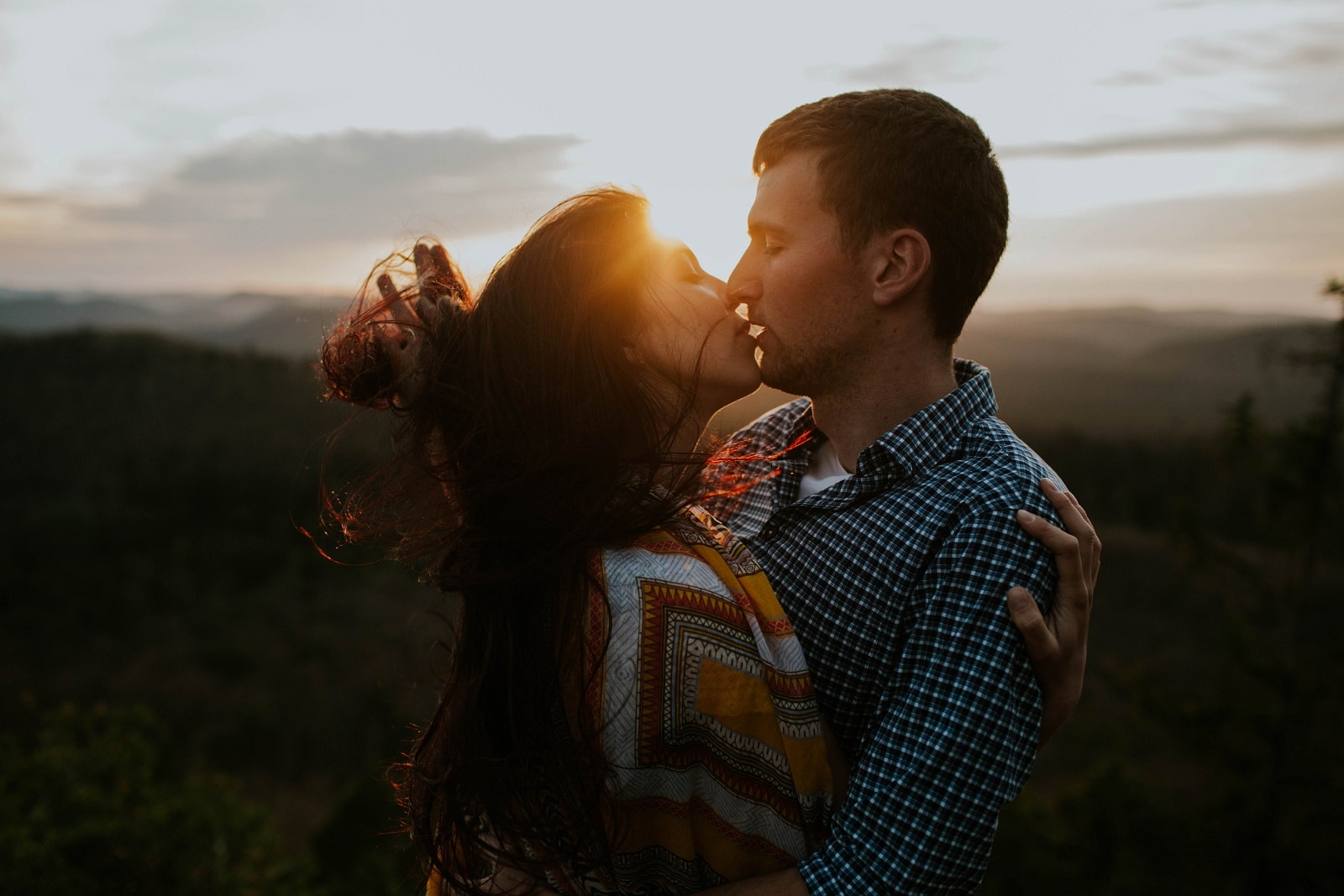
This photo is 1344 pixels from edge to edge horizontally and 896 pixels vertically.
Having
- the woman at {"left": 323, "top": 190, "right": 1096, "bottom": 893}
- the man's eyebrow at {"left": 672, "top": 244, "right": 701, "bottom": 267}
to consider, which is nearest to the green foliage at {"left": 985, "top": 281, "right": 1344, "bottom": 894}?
the man's eyebrow at {"left": 672, "top": 244, "right": 701, "bottom": 267}

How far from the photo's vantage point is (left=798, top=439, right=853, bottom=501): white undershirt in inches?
97.2

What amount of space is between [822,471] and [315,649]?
23.2 meters

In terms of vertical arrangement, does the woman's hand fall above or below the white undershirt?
below

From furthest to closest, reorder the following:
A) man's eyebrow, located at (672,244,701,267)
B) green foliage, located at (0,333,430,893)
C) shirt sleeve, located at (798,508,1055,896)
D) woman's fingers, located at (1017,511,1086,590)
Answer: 1. green foliage, located at (0,333,430,893)
2. man's eyebrow, located at (672,244,701,267)
3. woman's fingers, located at (1017,511,1086,590)
4. shirt sleeve, located at (798,508,1055,896)

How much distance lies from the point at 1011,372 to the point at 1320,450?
595 inches

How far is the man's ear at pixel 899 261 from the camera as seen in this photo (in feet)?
7.32

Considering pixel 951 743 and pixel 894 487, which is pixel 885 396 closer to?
pixel 894 487

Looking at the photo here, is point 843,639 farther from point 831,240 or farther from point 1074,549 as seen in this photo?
point 831,240

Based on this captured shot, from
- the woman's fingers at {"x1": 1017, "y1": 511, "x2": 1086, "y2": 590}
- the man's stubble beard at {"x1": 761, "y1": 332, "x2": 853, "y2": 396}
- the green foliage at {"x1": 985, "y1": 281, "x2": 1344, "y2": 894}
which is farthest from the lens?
the green foliage at {"x1": 985, "y1": 281, "x2": 1344, "y2": 894}

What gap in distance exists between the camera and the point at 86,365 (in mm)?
31094

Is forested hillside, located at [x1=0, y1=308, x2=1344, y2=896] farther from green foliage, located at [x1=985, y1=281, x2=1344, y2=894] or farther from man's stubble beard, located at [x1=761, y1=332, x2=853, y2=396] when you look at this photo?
man's stubble beard, located at [x1=761, y1=332, x2=853, y2=396]

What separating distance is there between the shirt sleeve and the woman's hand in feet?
0.09

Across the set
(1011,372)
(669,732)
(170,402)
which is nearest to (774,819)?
(669,732)

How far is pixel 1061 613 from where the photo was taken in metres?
1.80
